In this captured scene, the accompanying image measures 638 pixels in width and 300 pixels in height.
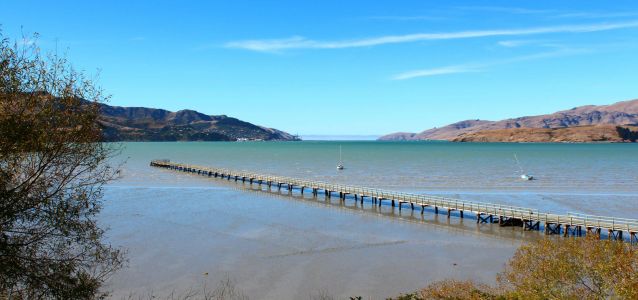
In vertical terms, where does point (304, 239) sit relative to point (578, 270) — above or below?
below

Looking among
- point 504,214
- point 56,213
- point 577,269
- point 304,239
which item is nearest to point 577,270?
point 577,269

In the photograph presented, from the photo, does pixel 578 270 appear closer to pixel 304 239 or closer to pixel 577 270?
pixel 577 270

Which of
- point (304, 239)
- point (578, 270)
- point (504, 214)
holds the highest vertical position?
point (578, 270)

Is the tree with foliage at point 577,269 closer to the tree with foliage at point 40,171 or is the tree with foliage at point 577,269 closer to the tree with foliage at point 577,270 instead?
the tree with foliage at point 577,270

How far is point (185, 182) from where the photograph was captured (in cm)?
8844

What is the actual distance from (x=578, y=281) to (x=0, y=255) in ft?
64.9

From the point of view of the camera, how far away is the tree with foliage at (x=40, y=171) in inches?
600

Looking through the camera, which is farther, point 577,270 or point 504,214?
point 504,214

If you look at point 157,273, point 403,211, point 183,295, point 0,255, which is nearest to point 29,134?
point 0,255

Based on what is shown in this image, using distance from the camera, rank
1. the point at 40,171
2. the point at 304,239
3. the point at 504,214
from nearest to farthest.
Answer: the point at 40,171 < the point at 304,239 < the point at 504,214

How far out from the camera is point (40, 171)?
1636 centimetres

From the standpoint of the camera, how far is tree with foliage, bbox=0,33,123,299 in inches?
600

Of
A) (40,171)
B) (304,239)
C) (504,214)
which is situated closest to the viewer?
(40,171)

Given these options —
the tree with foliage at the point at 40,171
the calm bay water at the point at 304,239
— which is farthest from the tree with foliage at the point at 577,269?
the tree with foliage at the point at 40,171
